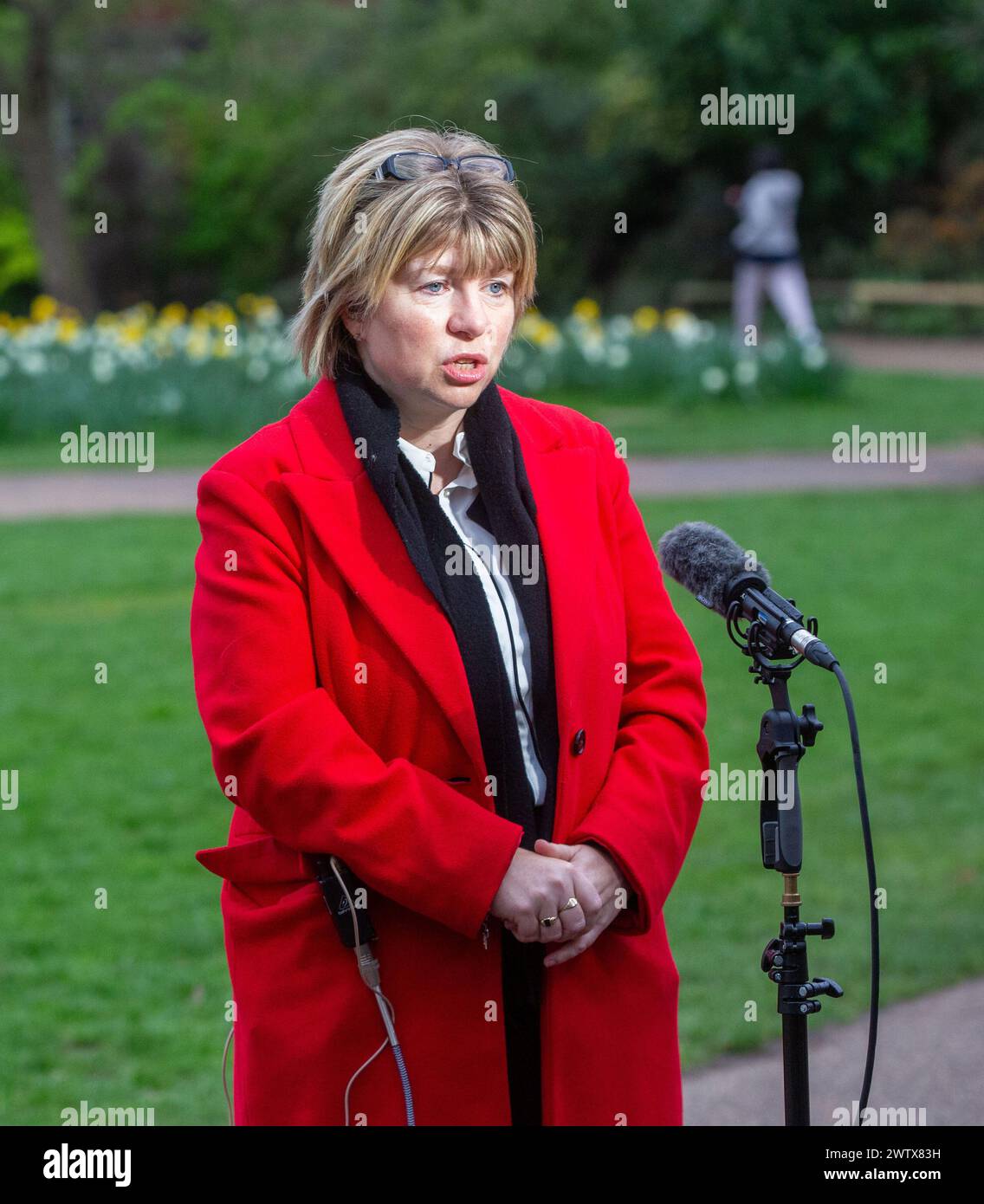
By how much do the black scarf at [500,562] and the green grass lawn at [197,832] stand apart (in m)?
1.98

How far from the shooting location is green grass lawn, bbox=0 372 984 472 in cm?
1328

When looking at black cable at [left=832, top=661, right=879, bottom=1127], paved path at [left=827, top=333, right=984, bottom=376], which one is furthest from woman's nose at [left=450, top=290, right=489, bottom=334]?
paved path at [left=827, top=333, right=984, bottom=376]

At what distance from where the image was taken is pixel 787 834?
2.37m

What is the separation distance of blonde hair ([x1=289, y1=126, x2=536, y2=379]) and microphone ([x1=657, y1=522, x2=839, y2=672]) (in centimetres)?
45

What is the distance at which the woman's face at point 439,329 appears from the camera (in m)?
2.45

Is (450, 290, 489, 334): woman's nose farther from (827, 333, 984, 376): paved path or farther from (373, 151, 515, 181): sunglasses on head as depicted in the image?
(827, 333, 984, 376): paved path

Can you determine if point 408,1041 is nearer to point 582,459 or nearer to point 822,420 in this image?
point 582,459

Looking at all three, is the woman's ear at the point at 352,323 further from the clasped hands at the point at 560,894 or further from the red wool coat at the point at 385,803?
the clasped hands at the point at 560,894

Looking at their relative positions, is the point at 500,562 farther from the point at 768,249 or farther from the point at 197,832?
the point at 768,249

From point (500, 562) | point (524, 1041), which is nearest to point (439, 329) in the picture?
point (500, 562)

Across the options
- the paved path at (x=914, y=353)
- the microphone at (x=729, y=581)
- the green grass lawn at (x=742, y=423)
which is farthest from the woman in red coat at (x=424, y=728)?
the paved path at (x=914, y=353)

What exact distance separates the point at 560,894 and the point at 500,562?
1.72 ft

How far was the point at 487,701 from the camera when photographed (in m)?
2.49

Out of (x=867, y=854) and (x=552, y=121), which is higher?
(x=552, y=121)
